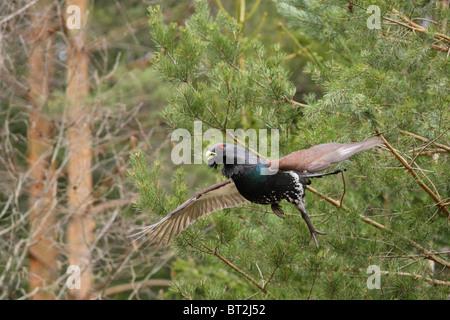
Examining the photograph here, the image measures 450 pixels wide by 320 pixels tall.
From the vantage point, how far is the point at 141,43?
448 inches

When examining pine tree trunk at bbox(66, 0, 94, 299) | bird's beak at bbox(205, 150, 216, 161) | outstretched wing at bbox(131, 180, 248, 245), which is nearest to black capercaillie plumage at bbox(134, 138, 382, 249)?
bird's beak at bbox(205, 150, 216, 161)

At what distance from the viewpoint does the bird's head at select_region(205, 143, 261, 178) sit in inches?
144

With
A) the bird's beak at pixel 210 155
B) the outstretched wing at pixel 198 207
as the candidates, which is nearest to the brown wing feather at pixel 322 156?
the bird's beak at pixel 210 155

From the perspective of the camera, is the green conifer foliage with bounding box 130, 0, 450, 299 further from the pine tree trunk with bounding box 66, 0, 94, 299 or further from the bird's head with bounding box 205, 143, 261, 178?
the pine tree trunk with bounding box 66, 0, 94, 299

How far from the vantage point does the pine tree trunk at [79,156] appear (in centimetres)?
777

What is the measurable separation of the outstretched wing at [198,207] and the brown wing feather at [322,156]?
1.94ft

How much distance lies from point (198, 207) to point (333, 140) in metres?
1.29

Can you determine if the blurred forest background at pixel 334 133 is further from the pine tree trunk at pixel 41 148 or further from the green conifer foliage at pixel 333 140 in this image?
the pine tree trunk at pixel 41 148

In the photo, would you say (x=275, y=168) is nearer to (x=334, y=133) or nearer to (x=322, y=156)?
(x=322, y=156)

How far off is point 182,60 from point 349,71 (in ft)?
4.17

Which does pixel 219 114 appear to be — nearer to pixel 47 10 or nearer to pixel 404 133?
pixel 404 133

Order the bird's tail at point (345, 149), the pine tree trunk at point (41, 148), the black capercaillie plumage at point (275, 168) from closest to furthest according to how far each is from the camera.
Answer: the bird's tail at point (345, 149), the black capercaillie plumage at point (275, 168), the pine tree trunk at point (41, 148)

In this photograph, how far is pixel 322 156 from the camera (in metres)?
3.59

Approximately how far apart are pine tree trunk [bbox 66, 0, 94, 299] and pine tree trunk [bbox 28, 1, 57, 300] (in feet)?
1.04
